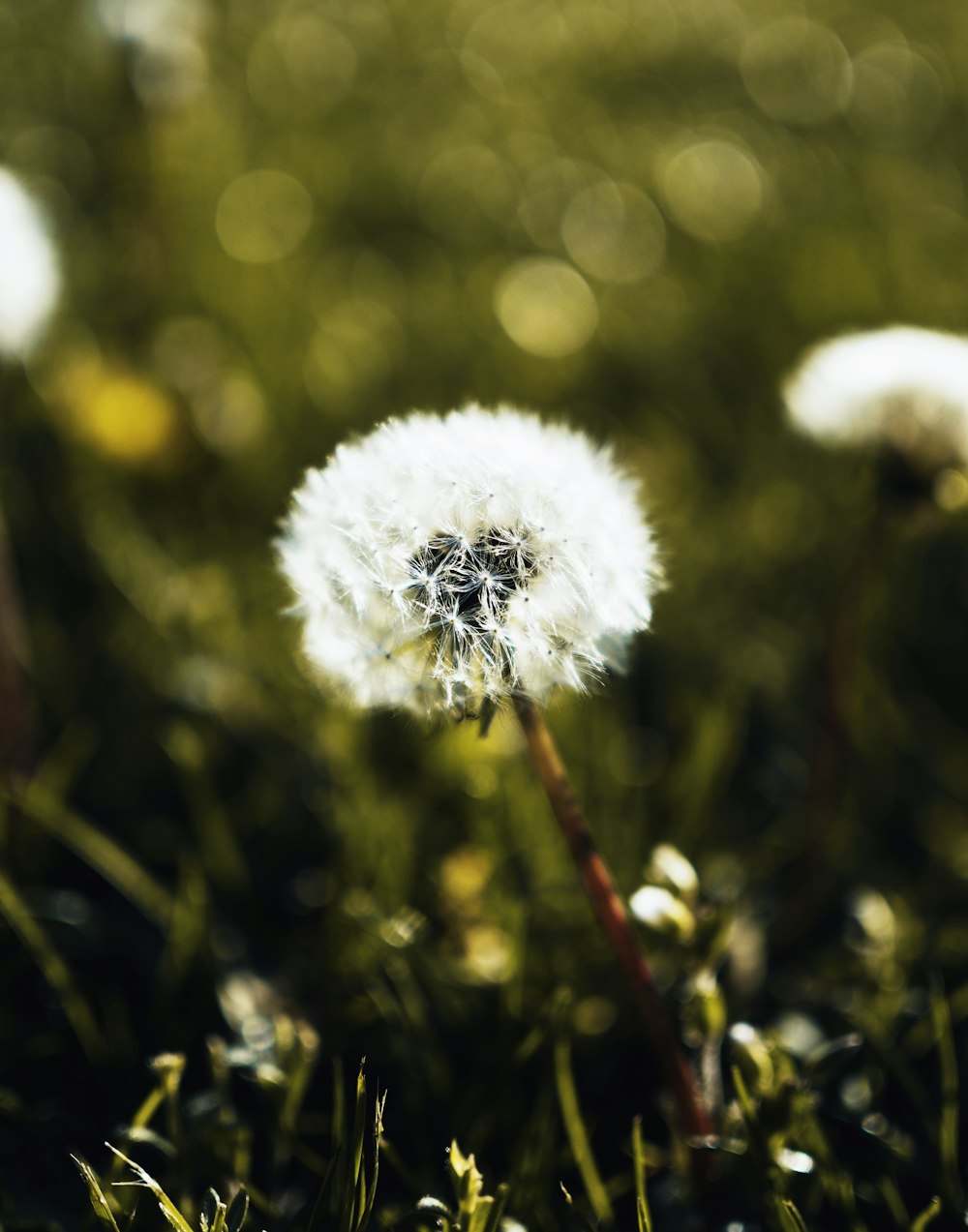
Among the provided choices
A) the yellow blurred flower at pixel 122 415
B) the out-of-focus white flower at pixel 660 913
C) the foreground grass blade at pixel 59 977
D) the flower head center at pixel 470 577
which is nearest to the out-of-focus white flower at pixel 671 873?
the out-of-focus white flower at pixel 660 913

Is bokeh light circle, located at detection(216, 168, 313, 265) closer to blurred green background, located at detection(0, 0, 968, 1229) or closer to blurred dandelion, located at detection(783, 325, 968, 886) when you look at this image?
blurred green background, located at detection(0, 0, 968, 1229)

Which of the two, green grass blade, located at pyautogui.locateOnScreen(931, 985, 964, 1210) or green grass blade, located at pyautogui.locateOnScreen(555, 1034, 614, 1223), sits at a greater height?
green grass blade, located at pyautogui.locateOnScreen(931, 985, 964, 1210)

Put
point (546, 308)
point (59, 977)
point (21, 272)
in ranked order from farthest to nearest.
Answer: point (546, 308) → point (21, 272) → point (59, 977)

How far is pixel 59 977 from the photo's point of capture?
1267 millimetres

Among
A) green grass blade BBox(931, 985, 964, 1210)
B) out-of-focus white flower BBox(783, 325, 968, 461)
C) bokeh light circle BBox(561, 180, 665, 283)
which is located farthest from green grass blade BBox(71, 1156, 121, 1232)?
bokeh light circle BBox(561, 180, 665, 283)

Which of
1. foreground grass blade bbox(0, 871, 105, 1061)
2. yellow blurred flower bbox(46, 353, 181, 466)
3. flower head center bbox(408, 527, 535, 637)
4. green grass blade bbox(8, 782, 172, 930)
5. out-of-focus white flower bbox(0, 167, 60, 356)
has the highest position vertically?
yellow blurred flower bbox(46, 353, 181, 466)

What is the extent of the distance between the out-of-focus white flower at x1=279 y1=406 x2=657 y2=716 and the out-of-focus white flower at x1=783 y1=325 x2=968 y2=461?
43 centimetres

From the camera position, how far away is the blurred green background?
1269mm

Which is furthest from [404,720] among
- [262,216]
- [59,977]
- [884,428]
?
[262,216]

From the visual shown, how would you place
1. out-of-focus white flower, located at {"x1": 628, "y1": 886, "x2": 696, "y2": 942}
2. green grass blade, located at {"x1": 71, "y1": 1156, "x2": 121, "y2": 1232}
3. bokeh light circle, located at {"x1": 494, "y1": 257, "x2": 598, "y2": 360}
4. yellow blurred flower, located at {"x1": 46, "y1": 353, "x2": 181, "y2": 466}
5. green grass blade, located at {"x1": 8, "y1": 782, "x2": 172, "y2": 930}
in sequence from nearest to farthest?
green grass blade, located at {"x1": 71, "y1": 1156, "x2": 121, "y2": 1232} → out-of-focus white flower, located at {"x1": 628, "y1": 886, "x2": 696, "y2": 942} → green grass blade, located at {"x1": 8, "y1": 782, "x2": 172, "y2": 930} → yellow blurred flower, located at {"x1": 46, "y1": 353, "x2": 181, "y2": 466} → bokeh light circle, located at {"x1": 494, "y1": 257, "x2": 598, "y2": 360}

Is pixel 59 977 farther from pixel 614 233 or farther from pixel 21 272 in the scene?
pixel 614 233

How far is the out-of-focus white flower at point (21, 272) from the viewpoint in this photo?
1628 mm

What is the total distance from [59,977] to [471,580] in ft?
2.37

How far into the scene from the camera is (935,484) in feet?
4.27
